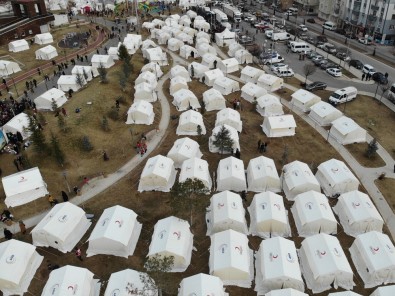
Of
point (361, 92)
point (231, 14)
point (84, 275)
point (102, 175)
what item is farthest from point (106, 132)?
point (231, 14)

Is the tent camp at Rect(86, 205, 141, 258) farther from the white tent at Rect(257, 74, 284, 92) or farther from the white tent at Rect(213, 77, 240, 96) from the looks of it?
the white tent at Rect(257, 74, 284, 92)

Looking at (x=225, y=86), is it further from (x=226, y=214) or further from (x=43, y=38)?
(x=43, y=38)

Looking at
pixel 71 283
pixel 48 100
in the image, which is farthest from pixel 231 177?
pixel 48 100

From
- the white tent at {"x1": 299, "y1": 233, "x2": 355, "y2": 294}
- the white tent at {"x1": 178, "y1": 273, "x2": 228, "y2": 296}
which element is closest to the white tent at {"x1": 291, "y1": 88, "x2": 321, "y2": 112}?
the white tent at {"x1": 299, "y1": 233, "x2": 355, "y2": 294}

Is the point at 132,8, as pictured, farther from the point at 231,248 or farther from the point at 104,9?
the point at 231,248

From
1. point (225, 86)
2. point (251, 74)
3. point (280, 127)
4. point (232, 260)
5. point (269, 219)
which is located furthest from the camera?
point (251, 74)

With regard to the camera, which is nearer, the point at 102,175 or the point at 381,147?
the point at 102,175
